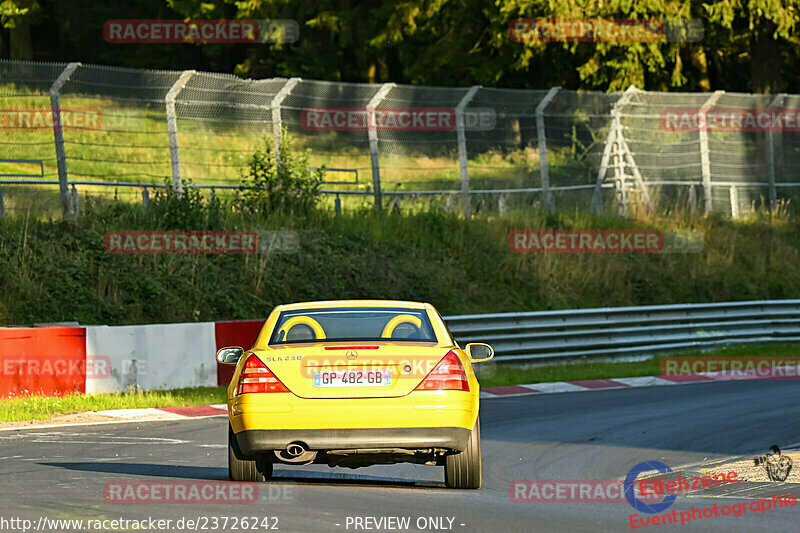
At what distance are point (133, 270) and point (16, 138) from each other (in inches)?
126

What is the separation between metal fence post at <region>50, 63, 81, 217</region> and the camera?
2030cm

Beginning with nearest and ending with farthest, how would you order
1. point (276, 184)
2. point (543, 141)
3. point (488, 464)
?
point (488, 464)
point (276, 184)
point (543, 141)

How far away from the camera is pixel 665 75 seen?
37.8 m

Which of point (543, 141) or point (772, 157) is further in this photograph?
point (772, 157)

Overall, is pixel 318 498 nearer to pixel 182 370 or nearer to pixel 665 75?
pixel 182 370

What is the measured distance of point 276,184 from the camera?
77.0 feet

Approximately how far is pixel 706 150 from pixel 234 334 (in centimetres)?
1627

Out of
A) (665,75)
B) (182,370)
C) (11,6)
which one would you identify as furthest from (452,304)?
(11,6)

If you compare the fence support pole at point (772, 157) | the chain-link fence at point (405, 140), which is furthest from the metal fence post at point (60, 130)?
the fence support pole at point (772, 157)

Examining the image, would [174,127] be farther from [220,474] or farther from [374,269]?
[220,474]

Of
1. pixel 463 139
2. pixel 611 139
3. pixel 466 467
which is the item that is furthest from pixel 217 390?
pixel 611 139

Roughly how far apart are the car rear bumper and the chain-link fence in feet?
44.3

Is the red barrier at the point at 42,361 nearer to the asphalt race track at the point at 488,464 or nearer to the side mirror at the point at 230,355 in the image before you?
the asphalt race track at the point at 488,464

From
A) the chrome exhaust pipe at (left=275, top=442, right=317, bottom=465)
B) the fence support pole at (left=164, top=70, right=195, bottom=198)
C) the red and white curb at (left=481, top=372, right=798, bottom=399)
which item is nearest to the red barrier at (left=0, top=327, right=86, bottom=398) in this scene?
the red and white curb at (left=481, top=372, right=798, bottom=399)
